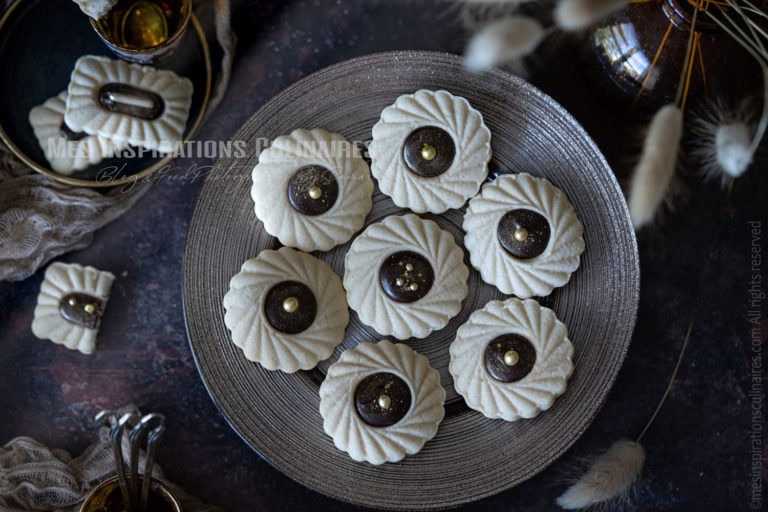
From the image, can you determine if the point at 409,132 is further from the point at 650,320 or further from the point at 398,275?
the point at 650,320

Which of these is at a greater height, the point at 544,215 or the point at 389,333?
the point at 544,215

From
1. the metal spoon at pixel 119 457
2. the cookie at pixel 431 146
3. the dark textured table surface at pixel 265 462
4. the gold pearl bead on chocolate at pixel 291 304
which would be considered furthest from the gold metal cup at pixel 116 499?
the cookie at pixel 431 146

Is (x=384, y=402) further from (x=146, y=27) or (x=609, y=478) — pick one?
(x=146, y=27)

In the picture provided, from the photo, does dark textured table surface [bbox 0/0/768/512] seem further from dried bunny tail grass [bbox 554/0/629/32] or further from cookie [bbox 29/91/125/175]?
dried bunny tail grass [bbox 554/0/629/32]

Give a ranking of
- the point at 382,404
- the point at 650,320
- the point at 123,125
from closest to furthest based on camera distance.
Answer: the point at 382,404 < the point at 123,125 < the point at 650,320

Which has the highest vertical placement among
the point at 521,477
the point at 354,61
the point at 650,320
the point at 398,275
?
the point at 354,61

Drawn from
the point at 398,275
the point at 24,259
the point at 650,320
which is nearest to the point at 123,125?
the point at 24,259

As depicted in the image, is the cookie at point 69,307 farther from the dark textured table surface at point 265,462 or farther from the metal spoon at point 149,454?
the metal spoon at point 149,454
